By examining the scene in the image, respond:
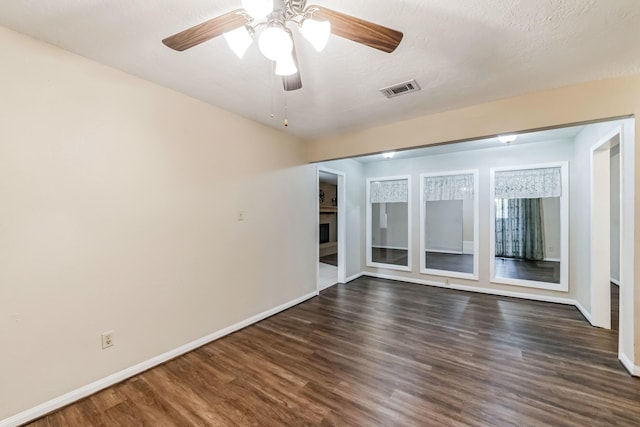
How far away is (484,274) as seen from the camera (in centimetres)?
441

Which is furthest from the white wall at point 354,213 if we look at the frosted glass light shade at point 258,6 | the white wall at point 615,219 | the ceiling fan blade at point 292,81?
the white wall at point 615,219

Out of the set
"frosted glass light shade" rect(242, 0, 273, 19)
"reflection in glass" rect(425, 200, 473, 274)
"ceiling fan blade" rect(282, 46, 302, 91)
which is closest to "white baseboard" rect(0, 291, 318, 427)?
"ceiling fan blade" rect(282, 46, 302, 91)

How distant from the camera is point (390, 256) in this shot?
18.2 feet

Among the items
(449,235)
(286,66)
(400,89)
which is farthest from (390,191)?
(286,66)

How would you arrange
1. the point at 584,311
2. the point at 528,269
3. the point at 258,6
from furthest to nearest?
the point at 528,269
the point at 584,311
the point at 258,6

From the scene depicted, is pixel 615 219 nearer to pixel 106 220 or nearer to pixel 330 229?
pixel 330 229

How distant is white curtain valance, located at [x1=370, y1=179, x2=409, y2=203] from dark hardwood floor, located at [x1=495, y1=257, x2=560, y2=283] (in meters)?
1.95

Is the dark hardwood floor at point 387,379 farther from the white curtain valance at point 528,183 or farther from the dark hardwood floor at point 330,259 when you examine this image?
the dark hardwood floor at point 330,259

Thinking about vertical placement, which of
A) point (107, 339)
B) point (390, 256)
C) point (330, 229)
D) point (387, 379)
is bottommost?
point (387, 379)

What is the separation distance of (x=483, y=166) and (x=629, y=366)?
3.08 m

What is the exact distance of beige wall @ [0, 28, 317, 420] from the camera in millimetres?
1683

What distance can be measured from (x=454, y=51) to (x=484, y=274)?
3818 mm

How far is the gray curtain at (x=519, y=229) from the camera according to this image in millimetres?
4469

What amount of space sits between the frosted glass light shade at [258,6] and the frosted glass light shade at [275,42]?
0.32 ft
